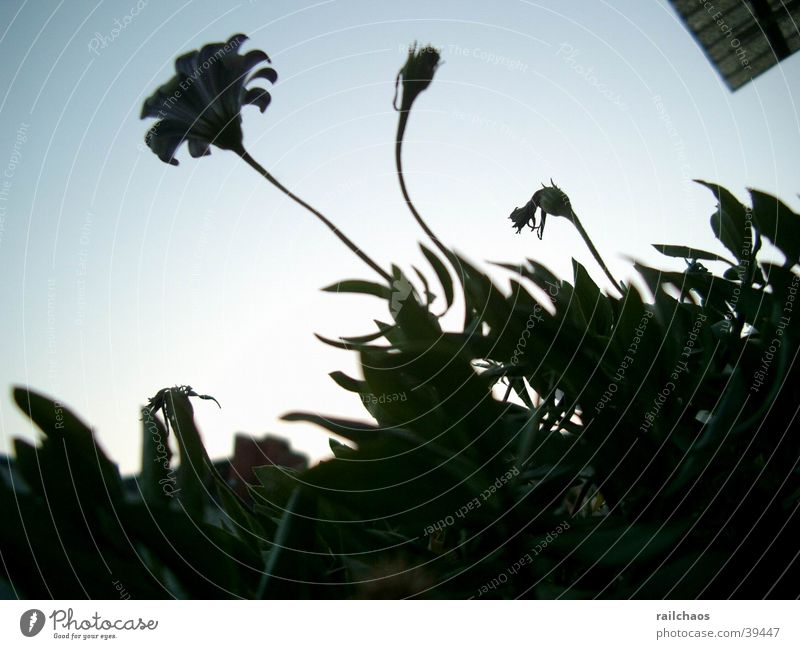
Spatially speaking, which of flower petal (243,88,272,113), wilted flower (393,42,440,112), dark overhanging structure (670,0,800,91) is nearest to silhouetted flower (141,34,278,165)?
flower petal (243,88,272,113)

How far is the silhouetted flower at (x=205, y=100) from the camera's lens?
20.3 inches

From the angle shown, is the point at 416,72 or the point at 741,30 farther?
the point at 741,30

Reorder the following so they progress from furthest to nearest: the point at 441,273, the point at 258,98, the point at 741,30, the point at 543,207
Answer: the point at 741,30, the point at 258,98, the point at 543,207, the point at 441,273

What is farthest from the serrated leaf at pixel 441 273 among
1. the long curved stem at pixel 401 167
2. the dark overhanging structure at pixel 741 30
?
the dark overhanging structure at pixel 741 30

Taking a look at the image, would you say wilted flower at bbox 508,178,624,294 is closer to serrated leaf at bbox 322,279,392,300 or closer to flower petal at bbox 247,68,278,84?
serrated leaf at bbox 322,279,392,300

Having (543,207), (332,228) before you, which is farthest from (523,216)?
(332,228)

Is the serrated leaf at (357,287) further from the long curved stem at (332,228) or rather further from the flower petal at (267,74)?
the flower petal at (267,74)

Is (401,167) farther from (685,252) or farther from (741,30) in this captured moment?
(741,30)

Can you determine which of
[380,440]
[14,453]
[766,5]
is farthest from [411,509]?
[766,5]

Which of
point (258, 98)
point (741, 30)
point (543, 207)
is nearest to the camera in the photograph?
point (543, 207)

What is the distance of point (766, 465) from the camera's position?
0.28 meters

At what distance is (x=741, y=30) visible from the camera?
30.6 inches

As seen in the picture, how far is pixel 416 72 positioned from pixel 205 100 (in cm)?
18

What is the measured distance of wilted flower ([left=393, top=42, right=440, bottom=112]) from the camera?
0.48 m
